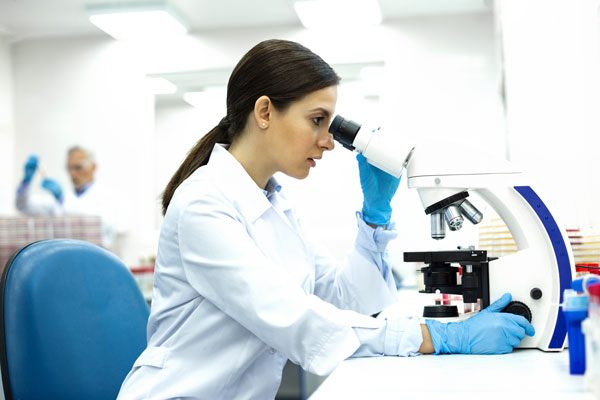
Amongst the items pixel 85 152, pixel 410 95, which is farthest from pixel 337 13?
pixel 85 152

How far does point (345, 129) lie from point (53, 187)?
13.8 feet

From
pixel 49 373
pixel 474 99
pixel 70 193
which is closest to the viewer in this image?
pixel 49 373

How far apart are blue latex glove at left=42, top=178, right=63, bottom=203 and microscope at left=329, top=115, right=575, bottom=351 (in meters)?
4.25

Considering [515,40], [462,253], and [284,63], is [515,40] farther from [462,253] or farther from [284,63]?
[462,253]

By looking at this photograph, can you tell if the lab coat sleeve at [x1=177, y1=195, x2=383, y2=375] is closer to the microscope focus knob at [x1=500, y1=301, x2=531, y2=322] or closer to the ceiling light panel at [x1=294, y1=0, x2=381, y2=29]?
the microscope focus knob at [x1=500, y1=301, x2=531, y2=322]

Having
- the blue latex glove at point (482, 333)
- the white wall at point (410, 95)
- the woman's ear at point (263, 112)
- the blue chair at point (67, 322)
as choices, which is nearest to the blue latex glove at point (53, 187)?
the white wall at point (410, 95)

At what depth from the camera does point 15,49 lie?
16.7 feet

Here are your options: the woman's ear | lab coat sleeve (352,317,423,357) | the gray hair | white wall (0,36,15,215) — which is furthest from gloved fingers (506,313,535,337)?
white wall (0,36,15,215)

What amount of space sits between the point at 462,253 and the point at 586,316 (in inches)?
13.7

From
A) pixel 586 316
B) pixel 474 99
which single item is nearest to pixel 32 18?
pixel 474 99

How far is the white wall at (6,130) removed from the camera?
503 cm

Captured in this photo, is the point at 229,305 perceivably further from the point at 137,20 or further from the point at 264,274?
the point at 137,20

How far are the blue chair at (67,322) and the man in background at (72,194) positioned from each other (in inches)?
136

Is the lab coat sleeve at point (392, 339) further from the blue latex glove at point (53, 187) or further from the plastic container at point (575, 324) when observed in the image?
the blue latex glove at point (53, 187)
